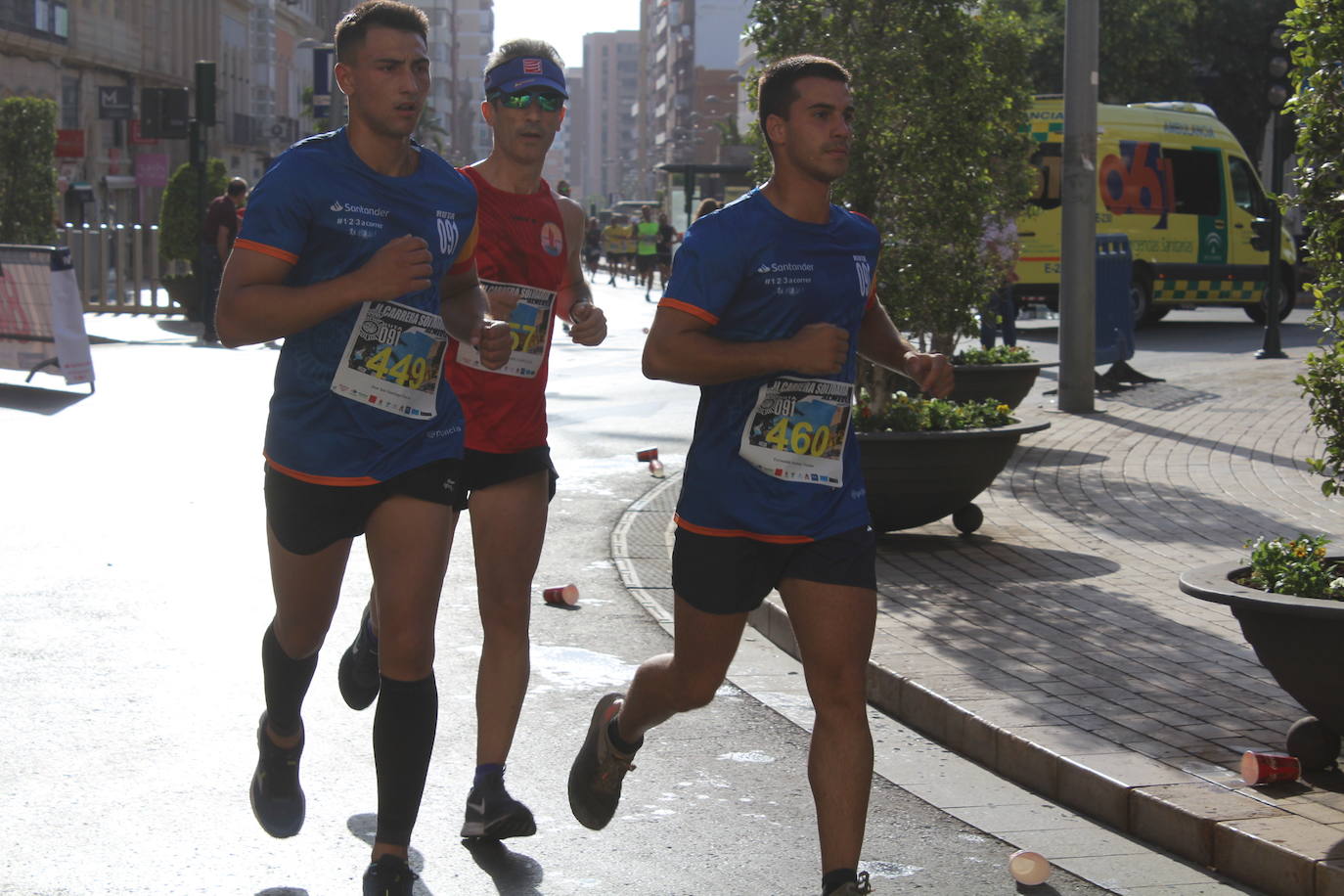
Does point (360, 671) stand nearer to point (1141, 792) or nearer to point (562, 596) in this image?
point (1141, 792)

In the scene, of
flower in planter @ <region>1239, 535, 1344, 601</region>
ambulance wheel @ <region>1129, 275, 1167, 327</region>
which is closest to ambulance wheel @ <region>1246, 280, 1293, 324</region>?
ambulance wheel @ <region>1129, 275, 1167, 327</region>

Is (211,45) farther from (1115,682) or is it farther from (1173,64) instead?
(1115,682)

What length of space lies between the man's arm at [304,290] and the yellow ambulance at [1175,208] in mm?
21713

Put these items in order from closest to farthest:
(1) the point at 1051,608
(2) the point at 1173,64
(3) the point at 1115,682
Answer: (3) the point at 1115,682 → (1) the point at 1051,608 → (2) the point at 1173,64

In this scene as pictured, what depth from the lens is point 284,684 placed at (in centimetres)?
465

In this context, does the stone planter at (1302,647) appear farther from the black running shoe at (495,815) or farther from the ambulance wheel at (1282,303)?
the ambulance wheel at (1282,303)

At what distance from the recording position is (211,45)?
232 ft

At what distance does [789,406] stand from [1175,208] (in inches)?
918

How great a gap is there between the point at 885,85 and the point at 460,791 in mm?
5779

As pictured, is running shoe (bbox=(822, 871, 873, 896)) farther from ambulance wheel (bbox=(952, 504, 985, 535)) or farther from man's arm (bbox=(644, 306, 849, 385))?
ambulance wheel (bbox=(952, 504, 985, 535))

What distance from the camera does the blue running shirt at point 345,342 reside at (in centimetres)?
418

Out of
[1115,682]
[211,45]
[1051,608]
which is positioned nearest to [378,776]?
[1115,682]

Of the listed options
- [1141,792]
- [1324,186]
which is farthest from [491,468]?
[1324,186]

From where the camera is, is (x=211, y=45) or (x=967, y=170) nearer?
(x=967, y=170)
